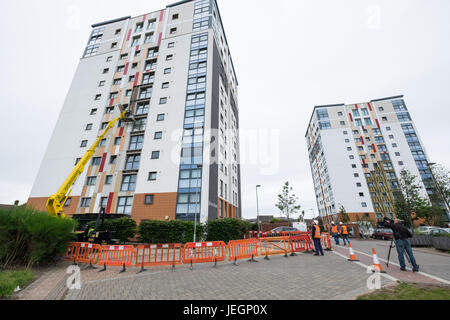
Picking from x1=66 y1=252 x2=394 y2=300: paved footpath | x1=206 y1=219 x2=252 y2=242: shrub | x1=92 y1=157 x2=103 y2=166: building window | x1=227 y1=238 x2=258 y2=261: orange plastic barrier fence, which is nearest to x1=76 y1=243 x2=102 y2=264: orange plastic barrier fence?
x1=66 y1=252 x2=394 y2=300: paved footpath

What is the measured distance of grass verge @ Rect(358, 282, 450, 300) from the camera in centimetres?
378

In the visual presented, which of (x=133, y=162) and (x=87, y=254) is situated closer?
(x=87, y=254)

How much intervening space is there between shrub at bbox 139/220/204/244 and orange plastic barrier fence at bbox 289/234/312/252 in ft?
27.1

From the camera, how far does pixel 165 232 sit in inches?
576

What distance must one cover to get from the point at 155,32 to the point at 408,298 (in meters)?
41.0

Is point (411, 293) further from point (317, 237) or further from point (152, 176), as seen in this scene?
point (152, 176)

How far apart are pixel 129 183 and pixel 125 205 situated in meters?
2.67

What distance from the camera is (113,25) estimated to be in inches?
1385

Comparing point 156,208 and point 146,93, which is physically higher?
point 146,93

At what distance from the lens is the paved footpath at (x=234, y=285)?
422 centimetres

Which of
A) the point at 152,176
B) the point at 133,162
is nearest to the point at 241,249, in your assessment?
the point at 152,176

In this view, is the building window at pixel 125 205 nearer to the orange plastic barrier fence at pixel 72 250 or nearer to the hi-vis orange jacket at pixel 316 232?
the orange plastic barrier fence at pixel 72 250

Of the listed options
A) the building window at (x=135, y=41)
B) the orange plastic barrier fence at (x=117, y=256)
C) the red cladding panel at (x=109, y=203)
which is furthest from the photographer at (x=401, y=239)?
the building window at (x=135, y=41)
